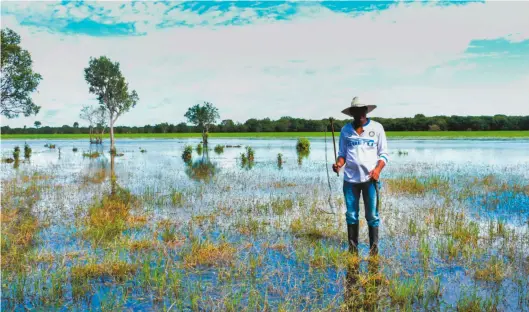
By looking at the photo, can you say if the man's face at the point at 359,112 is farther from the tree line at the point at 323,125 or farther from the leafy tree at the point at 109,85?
the tree line at the point at 323,125

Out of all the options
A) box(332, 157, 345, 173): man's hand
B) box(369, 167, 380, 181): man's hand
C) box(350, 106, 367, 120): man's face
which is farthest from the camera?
box(332, 157, 345, 173): man's hand

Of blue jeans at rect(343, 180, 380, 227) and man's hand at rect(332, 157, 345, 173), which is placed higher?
man's hand at rect(332, 157, 345, 173)

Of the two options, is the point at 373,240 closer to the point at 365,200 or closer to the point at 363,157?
the point at 365,200

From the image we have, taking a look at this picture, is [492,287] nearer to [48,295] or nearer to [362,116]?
[362,116]

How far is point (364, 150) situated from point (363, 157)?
0.13m

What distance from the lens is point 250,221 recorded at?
987cm

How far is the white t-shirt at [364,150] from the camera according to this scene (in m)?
6.98

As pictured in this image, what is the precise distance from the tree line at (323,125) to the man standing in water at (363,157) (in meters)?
91.0

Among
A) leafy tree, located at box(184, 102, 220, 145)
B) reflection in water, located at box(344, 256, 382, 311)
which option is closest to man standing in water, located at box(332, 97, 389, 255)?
reflection in water, located at box(344, 256, 382, 311)

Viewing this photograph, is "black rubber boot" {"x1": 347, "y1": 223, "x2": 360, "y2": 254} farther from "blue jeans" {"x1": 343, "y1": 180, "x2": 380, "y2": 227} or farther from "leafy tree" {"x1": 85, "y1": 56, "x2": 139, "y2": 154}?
"leafy tree" {"x1": 85, "y1": 56, "x2": 139, "y2": 154}

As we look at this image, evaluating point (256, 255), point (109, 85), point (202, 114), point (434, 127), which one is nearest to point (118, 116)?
point (109, 85)

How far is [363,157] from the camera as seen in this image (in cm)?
696

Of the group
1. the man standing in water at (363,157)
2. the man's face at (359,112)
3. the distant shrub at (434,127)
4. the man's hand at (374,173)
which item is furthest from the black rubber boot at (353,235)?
the distant shrub at (434,127)

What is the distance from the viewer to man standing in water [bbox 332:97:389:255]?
6.98 meters
